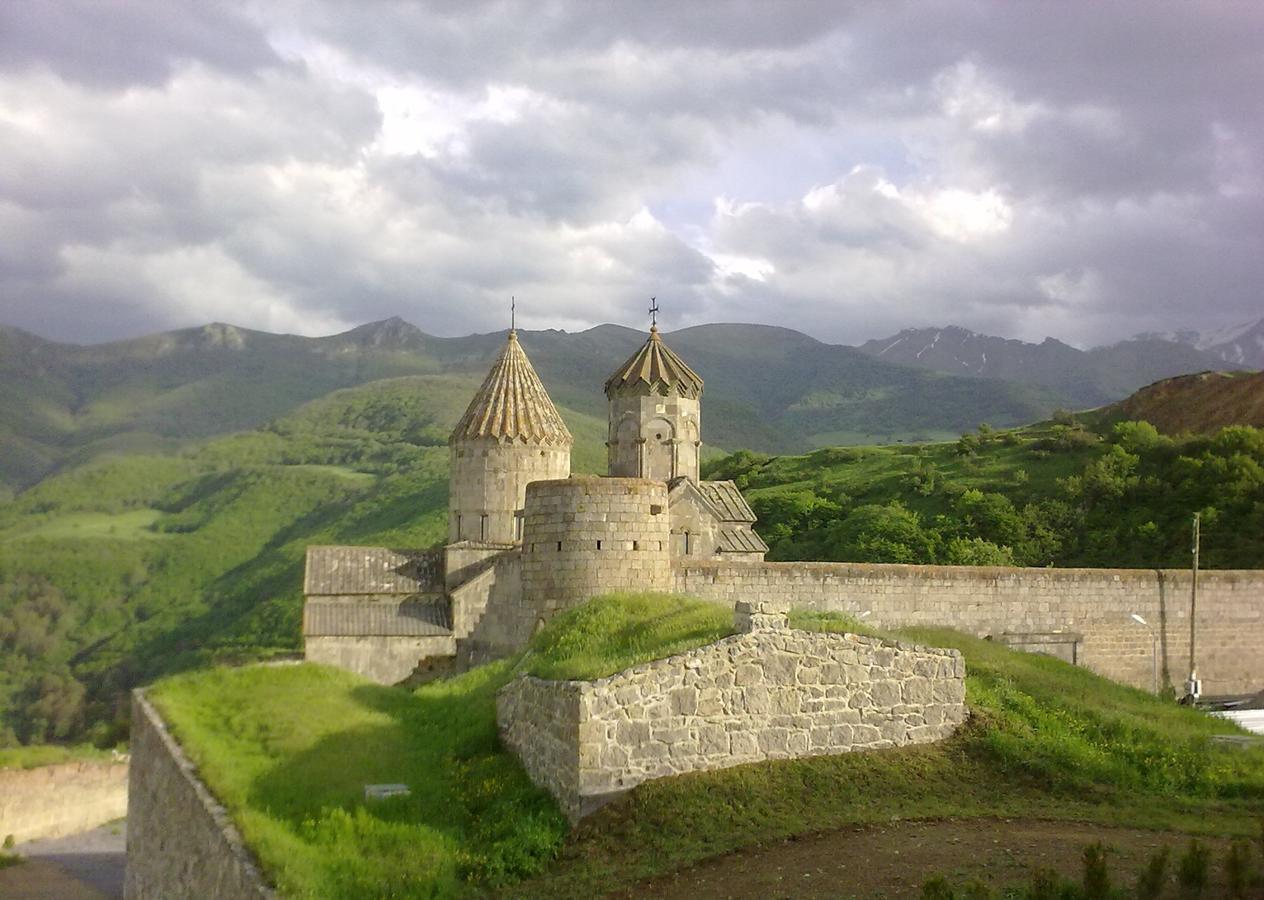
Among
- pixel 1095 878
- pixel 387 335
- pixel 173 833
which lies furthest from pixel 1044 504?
pixel 387 335

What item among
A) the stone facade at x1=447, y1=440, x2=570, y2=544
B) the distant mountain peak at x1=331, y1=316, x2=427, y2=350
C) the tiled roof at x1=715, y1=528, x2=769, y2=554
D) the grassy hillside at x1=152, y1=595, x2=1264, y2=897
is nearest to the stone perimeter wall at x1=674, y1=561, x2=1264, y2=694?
the tiled roof at x1=715, y1=528, x2=769, y2=554

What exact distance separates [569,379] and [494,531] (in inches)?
3144

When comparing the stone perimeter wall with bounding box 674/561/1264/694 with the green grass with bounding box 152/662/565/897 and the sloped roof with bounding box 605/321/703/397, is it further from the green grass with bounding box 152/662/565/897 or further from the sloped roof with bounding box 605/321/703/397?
the green grass with bounding box 152/662/565/897

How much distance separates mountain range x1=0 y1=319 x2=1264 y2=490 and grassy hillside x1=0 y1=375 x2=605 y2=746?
15.4 ft

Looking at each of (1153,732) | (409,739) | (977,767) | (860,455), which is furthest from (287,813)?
(860,455)

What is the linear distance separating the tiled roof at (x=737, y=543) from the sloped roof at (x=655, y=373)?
3.16 m

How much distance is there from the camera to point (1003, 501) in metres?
43.7

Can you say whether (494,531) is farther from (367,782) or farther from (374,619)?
(367,782)

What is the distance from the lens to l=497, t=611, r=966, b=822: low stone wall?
10352mm

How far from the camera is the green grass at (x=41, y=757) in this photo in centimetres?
2937

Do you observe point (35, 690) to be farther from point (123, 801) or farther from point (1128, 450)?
point (1128, 450)

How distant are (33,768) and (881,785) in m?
26.8

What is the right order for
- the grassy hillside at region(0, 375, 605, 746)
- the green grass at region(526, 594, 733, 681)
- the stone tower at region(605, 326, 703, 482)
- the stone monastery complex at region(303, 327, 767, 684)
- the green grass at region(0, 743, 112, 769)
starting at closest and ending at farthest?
the green grass at region(526, 594, 733, 681), the stone monastery complex at region(303, 327, 767, 684), the stone tower at region(605, 326, 703, 482), the green grass at region(0, 743, 112, 769), the grassy hillside at region(0, 375, 605, 746)

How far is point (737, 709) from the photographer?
1073 cm
